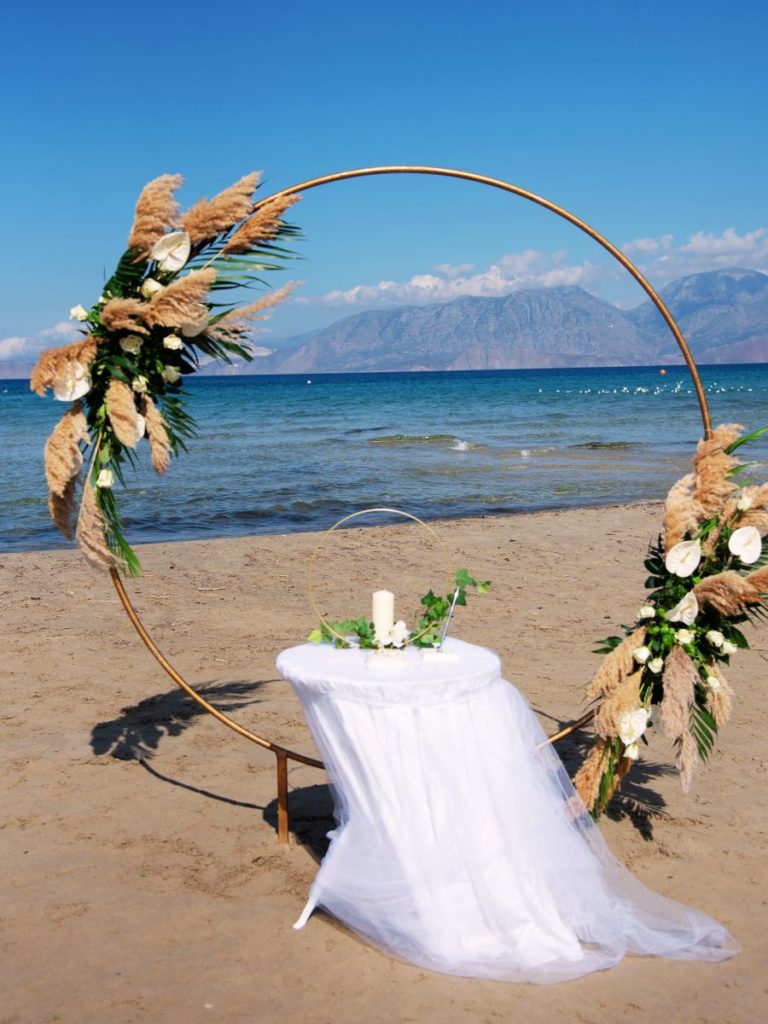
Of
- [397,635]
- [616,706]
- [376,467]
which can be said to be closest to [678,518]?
[616,706]

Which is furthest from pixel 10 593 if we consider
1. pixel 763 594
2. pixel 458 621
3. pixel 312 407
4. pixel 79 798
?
pixel 312 407

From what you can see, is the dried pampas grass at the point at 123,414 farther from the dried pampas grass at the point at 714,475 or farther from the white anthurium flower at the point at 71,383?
the dried pampas grass at the point at 714,475

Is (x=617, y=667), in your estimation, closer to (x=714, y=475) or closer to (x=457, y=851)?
(x=714, y=475)

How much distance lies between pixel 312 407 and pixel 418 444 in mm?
23590

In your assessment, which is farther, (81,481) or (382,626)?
(81,481)

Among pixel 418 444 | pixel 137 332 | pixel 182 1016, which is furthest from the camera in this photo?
pixel 418 444

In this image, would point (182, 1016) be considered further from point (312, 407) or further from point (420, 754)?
point (312, 407)

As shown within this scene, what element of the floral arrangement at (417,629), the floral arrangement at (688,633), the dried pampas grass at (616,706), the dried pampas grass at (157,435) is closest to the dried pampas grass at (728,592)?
the floral arrangement at (688,633)

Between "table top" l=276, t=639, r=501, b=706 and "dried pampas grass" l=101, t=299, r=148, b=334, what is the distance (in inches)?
63.6

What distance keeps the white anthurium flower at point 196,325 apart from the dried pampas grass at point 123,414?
37 cm

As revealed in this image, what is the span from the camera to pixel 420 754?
13.2 ft

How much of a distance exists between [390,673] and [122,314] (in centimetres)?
197

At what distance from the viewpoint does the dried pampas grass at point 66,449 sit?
4.74 metres

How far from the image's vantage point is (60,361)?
4.70m
